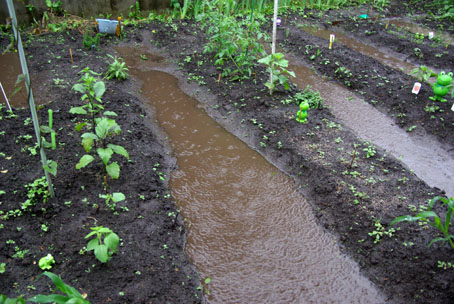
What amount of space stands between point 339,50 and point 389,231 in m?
4.40

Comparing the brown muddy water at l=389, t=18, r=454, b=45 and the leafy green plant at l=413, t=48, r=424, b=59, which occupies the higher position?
the brown muddy water at l=389, t=18, r=454, b=45

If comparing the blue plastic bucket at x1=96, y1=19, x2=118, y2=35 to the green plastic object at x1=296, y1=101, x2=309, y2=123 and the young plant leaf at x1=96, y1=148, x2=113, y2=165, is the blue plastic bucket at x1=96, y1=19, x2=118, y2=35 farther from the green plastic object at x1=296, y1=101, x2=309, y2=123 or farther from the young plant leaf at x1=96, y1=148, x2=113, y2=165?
the young plant leaf at x1=96, y1=148, x2=113, y2=165

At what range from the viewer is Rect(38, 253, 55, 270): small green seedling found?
2.27 metres

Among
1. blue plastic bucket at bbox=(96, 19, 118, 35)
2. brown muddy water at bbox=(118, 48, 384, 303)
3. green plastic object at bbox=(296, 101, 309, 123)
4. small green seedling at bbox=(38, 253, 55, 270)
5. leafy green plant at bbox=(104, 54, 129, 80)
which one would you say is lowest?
brown muddy water at bbox=(118, 48, 384, 303)

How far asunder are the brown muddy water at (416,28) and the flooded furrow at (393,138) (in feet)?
13.5

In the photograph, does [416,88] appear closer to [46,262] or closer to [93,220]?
[93,220]

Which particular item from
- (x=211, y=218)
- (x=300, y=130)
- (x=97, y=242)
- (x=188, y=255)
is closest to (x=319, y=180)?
(x=300, y=130)

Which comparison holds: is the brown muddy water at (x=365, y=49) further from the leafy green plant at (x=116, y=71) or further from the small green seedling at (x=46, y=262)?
the small green seedling at (x=46, y=262)

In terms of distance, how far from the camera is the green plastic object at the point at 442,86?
4512 mm

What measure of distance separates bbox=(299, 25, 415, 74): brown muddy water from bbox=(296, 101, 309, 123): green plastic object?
9.94 feet

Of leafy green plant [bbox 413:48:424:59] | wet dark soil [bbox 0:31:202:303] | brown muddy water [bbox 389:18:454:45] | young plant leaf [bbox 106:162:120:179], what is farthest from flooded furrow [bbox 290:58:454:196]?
brown muddy water [bbox 389:18:454:45]

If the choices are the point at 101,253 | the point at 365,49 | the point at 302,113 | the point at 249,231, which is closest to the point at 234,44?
the point at 302,113

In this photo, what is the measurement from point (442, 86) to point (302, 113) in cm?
209

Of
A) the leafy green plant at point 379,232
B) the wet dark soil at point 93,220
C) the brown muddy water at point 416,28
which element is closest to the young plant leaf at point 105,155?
the wet dark soil at point 93,220
